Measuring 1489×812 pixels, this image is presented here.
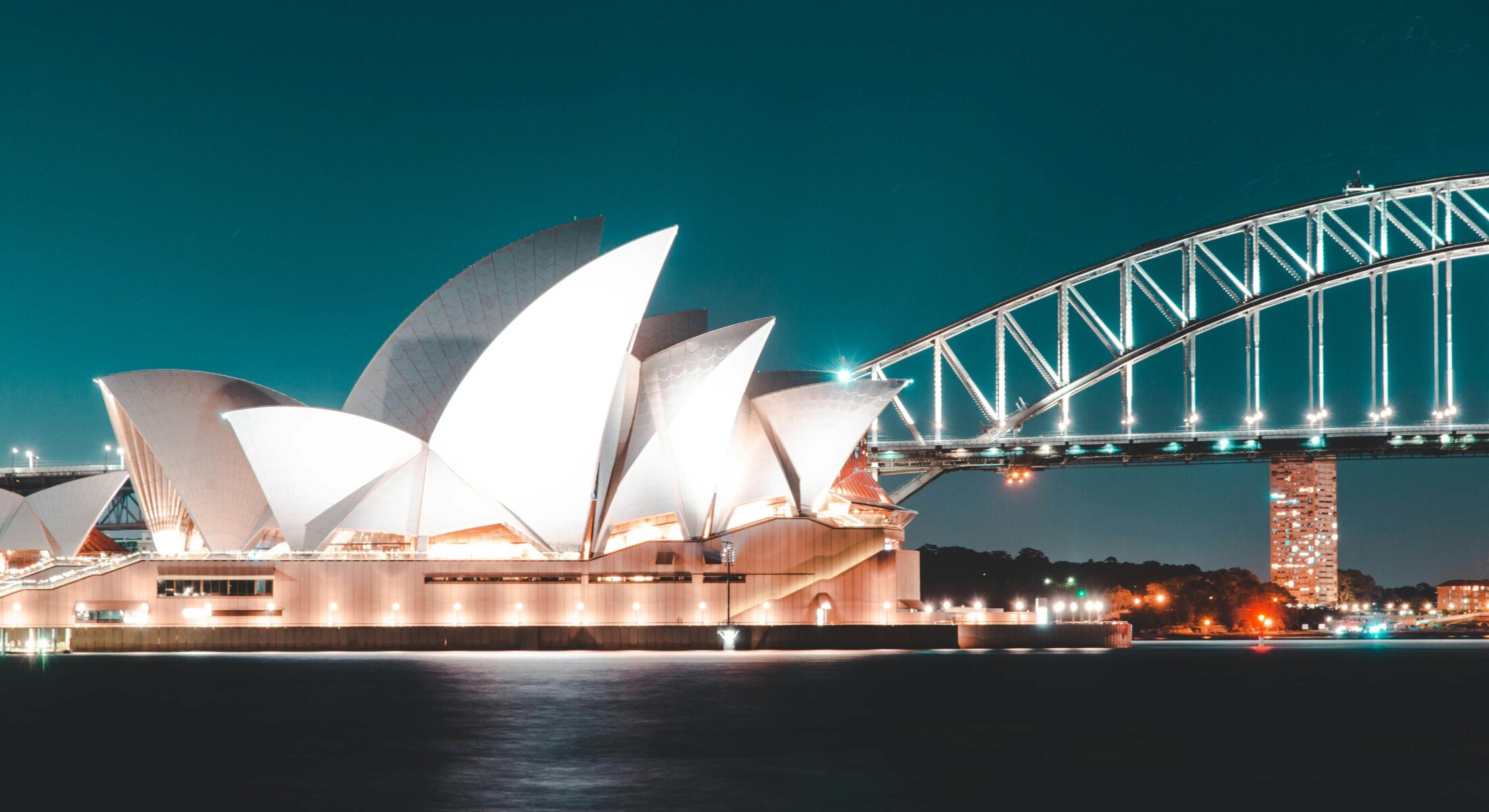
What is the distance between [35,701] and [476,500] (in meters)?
30.7

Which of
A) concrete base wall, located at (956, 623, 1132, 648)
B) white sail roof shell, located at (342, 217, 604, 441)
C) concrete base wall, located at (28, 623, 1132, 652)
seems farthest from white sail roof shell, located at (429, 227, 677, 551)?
concrete base wall, located at (956, 623, 1132, 648)

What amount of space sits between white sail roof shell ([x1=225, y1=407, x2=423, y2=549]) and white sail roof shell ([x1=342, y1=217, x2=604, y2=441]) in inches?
118

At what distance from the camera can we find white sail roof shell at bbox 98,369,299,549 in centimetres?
7062

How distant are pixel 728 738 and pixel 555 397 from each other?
119 feet

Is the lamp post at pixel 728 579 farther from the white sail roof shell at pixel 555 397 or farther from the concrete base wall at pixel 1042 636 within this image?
the concrete base wall at pixel 1042 636

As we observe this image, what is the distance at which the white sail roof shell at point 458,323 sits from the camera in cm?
6850

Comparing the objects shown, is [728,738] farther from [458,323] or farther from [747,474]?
[458,323]

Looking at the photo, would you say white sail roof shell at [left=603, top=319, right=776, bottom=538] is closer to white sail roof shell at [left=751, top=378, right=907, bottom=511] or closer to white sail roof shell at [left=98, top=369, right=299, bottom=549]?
white sail roof shell at [left=751, top=378, right=907, bottom=511]

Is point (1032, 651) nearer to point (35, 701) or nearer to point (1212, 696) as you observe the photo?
point (1212, 696)

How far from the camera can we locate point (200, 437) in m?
71.3

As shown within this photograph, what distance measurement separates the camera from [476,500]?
6788 centimetres

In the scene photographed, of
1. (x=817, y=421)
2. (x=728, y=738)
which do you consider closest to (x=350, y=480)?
(x=817, y=421)

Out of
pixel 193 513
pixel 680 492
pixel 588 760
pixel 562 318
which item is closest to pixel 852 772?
pixel 588 760

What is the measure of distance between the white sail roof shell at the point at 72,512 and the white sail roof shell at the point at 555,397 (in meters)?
36.4
